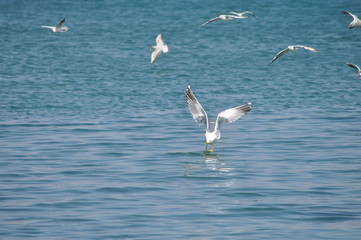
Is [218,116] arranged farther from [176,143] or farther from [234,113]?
[176,143]

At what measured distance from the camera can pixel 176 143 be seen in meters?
17.8

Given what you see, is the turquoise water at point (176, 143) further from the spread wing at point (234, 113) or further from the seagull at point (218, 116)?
the spread wing at point (234, 113)

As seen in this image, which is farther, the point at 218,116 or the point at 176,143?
the point at 176,143

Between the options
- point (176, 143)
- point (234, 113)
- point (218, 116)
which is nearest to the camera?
point (234, 113)

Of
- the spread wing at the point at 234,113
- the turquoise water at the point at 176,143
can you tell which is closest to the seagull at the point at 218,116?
the spread wing at the point at 234,113

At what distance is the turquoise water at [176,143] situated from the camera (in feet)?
40.0

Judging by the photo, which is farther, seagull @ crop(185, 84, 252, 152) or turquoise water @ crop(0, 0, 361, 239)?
seagull @ crop(185, 84, 252, 152)

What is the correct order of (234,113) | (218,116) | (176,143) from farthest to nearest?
(176,143), (218,116), (234,113)

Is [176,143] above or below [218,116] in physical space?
below

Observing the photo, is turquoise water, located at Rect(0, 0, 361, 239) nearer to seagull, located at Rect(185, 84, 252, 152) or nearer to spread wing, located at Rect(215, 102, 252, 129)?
seagull, located at Rect(185, 84, 252, 152)

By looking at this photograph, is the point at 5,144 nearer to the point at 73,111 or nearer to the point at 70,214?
the point at 73,111

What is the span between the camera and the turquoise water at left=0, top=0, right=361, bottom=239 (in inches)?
480

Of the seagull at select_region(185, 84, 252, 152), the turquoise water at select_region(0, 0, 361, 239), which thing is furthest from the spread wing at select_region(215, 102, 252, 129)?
the turquoise water at select_region(0, 0, 361, 239)

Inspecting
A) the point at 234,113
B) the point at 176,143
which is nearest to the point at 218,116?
the point at 234,113
